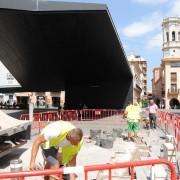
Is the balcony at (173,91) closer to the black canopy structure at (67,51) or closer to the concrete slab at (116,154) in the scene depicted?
the black canopy structure at (67,51)

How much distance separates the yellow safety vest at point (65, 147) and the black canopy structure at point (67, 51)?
50.9 feet

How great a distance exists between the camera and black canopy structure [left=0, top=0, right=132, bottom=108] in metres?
21.6

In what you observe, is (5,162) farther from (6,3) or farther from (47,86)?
(47,86)

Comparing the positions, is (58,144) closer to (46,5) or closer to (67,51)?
(46,5)

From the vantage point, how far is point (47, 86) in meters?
44.3

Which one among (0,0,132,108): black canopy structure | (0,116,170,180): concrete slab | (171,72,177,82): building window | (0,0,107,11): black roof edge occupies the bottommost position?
(0,116,170,180): concrete slab

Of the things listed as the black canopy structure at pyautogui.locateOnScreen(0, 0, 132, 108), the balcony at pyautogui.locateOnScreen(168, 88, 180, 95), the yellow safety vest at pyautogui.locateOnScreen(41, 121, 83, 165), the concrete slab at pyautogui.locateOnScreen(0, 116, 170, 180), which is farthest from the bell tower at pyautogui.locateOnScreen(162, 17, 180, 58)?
the yellow safety vest at pyautogui.locateOnScreen(41, 121, 83, 165)

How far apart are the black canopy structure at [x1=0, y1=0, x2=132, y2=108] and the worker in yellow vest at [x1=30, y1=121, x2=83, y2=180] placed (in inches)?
610

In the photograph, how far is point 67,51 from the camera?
98.0ft

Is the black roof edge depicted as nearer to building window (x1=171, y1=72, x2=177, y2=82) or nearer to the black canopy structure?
the black canopy structure

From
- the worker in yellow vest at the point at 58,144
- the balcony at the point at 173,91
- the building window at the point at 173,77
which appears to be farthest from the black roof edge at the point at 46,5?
the building window at the point at 173,77

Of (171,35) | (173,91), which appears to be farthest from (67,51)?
(171,35)

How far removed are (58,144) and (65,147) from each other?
0.40 ft

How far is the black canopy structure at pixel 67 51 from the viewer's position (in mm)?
21562
